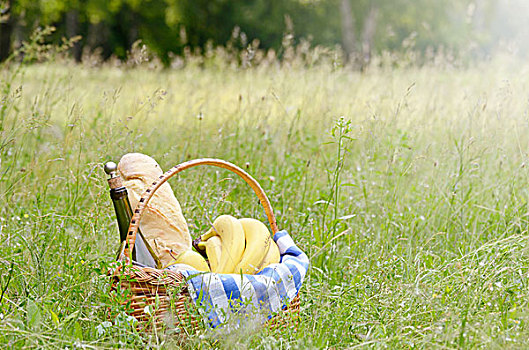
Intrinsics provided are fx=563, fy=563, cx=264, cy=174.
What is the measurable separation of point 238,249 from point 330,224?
1.77ft

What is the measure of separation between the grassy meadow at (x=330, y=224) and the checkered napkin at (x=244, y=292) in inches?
3.7

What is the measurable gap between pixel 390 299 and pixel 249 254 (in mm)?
617

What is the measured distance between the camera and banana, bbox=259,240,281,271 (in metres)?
2.42

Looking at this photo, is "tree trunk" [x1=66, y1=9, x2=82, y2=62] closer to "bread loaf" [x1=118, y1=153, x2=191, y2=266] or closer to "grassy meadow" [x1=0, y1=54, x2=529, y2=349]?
"grassy meadow" [x1=0, y1=54, x2=529, y2=349]

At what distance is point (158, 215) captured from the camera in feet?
8.14

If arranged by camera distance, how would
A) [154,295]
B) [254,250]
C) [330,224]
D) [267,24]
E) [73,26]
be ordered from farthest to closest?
[267,24] < [73,26] < [330,224] < [254,250] < [154,295]

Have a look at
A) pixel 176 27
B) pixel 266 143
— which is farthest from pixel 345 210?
pixel 176 27

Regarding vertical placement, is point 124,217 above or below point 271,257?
above

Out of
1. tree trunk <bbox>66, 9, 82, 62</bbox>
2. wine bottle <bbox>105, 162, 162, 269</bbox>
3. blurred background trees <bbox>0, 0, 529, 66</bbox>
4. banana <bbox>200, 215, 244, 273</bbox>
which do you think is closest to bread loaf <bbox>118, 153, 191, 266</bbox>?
wine bottle <bbox>105, 162, 162, 269</bbox>

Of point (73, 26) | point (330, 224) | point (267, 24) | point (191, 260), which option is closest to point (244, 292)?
point (191, 260)

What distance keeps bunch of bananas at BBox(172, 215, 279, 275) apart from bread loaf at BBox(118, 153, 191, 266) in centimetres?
14

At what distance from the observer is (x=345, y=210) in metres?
3.30

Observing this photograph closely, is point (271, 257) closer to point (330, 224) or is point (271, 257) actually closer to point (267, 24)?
point (330, 224)

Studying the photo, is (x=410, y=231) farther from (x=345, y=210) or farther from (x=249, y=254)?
(x=249, y=254)
